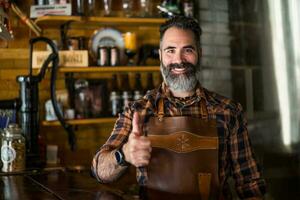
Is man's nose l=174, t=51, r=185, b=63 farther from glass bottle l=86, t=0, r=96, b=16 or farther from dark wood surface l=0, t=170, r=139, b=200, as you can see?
glass bottle l=86, t=0, r=96, b=16

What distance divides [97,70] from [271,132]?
3.81 ft

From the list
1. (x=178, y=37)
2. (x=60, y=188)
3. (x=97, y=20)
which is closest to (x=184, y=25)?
(x=178, y=37)

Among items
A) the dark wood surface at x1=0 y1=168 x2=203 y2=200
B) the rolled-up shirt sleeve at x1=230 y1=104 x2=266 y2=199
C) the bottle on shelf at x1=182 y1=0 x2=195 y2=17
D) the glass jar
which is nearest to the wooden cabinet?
the bottle on shelf at x1=182 y1=0 x2=195 y2=17

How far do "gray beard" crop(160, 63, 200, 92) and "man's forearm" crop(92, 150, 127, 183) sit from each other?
0.41 metres

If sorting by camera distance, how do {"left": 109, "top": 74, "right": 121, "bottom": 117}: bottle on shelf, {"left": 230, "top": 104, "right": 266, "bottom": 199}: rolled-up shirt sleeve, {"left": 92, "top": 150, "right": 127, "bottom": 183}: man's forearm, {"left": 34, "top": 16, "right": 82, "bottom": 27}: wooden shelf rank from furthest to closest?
{"left": 109, "top": 74, "right": 121, "bottom": 117}: bottle on shelf < {"left": 34, "top": 16, "right": 82, "bottom": 27}: wooden shelf < {"left": 230, "top": 104, "right": 266, "bottom": 199}: rolled-up shirt sleeve < {"left": 92, "top": 150, "right": 127, "bottom": 183}: man's forearm

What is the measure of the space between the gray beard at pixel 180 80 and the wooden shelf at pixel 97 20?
1015 mm

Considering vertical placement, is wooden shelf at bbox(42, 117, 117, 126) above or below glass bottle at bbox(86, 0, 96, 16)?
below

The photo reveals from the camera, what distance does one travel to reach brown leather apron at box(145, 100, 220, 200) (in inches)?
70.1

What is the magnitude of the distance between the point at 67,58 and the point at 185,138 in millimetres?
1221

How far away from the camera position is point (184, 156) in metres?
1.81

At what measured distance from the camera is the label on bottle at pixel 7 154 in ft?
7.23

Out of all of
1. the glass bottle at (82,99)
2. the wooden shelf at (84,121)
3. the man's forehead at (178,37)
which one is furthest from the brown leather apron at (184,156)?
the glass bottle at (82,99)

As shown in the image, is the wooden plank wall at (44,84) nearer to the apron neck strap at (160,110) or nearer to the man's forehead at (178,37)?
the apron neck strap at (160,110)

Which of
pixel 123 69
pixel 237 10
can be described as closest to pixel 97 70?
pixel 123 69
